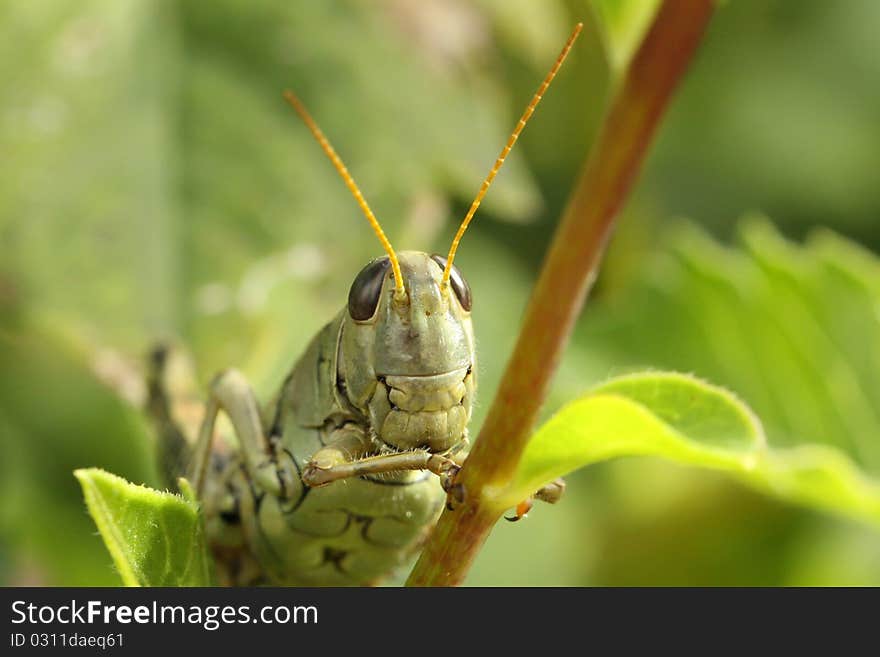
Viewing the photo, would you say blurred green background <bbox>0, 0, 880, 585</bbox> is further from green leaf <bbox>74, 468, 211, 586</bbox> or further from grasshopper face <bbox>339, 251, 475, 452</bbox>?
green leaf <bbox>74, 468, 211, 586</bbox>

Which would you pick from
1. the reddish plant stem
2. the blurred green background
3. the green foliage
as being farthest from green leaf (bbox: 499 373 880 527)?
the blurred green background

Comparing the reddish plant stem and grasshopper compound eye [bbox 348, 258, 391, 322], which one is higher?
grasshopper compound eye [bbox 348, 258, 391, 322]

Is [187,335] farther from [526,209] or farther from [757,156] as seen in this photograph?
[757,156]

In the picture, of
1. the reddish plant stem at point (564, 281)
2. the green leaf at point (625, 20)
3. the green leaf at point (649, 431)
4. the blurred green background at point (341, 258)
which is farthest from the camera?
the blurred green background at point (341, 258)

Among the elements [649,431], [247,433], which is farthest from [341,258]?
[649,431]

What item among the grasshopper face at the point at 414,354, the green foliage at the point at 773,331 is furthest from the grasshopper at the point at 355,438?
the green foliage at the point at 773,331

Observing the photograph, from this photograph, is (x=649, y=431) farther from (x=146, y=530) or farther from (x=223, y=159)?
(x=223, y=159)

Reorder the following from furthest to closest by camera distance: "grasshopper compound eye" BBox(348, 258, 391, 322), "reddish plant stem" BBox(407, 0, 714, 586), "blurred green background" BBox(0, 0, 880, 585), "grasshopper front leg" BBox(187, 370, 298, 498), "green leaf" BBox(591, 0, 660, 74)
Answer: "blurred green background" BBox(0, 0, 880, 585), "grasshopper front leg" BBox(187, 370, 298, 498), "grasshopper compound eye" BBox(348, 258, 391, 322), "green leaf" BBox(591, 0, 660, 74), "reddish plant stem" BBox(407, 0, 714, 586)

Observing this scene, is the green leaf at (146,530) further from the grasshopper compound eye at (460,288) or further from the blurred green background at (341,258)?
the blurred green background at (341,258)
